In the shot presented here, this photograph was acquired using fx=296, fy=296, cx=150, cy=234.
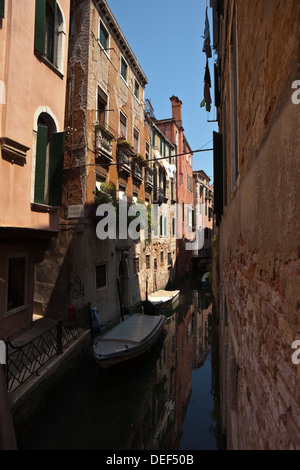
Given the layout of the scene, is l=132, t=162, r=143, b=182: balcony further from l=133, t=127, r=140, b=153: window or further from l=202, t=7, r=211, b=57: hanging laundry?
l=202, t=7, r=211, b=57: hanging laundry

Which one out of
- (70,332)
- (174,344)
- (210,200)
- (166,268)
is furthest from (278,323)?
(210,200)

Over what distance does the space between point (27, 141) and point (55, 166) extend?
1156 mm

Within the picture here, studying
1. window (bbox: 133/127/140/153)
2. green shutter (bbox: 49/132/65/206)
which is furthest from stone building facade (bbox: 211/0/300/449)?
window (bbox: 133/127/140/153)

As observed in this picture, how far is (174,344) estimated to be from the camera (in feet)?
39.2

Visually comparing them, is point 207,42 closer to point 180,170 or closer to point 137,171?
point 137,171

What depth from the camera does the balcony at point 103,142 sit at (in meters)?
10.7

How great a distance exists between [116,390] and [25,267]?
13.2 ft

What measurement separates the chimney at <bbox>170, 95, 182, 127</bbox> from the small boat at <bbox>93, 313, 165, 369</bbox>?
813 inches

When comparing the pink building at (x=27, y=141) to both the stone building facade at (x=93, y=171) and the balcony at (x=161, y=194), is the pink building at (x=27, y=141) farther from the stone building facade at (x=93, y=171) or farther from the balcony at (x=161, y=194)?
the balcony at (x=161, y=194)

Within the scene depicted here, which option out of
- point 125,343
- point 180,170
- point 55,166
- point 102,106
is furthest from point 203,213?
point 55,166

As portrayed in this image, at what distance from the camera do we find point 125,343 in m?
8.53

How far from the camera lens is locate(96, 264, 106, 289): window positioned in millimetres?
10945
